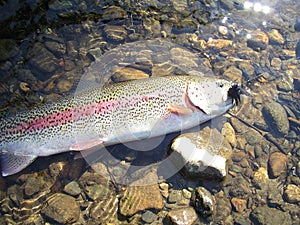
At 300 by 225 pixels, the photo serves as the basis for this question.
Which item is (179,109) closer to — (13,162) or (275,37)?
(13,162)

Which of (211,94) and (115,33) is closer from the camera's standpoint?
(211,94)

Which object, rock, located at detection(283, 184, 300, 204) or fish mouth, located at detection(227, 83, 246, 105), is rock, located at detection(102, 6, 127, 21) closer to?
fish mouth, located at detection(227, 83, 246, 105)

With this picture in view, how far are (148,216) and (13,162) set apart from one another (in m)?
2.17

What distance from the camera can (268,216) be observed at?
391cm

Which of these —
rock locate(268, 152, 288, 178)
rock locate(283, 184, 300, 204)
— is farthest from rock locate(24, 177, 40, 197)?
rock locate(283, 184, 300, 204)

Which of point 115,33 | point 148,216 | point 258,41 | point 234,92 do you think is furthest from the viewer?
point 258,41

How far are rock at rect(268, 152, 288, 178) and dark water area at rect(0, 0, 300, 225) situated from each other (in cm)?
2

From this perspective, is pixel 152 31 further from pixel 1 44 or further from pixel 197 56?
pixel 1 44

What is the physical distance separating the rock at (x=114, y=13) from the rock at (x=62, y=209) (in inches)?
139

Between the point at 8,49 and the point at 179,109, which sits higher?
the point at 8,49

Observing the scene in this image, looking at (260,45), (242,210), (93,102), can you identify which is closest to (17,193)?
(93,102)

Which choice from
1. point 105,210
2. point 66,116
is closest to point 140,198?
point 105,210

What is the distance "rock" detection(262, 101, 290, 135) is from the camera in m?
4.79

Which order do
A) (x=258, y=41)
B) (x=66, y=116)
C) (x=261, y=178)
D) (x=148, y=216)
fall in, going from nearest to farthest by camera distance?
(x=148, y=216) < (x=66, y=116) < (x=261, y=178) < (x=258, y=41)
